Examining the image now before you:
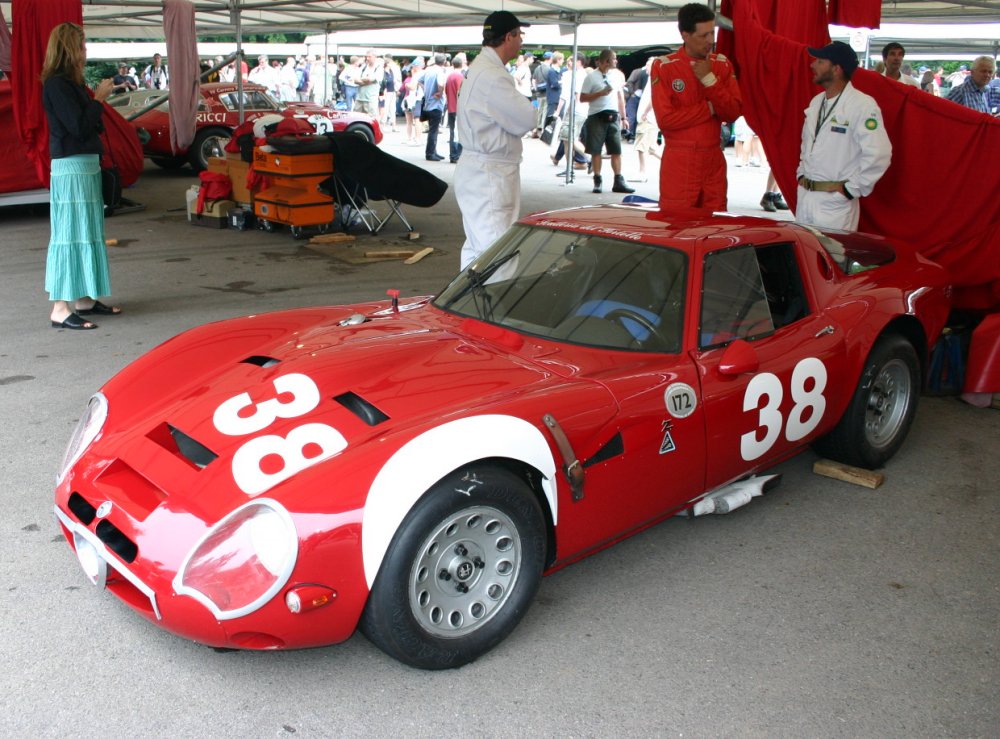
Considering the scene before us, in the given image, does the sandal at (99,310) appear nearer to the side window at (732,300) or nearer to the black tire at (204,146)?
the side window at (732,300)

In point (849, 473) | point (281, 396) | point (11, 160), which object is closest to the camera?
point (281, 396)

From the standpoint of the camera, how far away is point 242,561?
7.63 ft

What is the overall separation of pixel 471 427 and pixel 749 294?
1424mm

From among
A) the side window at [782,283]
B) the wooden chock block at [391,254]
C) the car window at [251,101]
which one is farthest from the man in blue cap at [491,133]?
the car window at [251,101]

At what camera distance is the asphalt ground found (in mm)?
2463

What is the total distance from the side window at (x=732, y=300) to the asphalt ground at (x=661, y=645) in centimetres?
78

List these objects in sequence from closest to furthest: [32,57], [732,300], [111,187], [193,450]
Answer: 1. [193,450]
2. [732,300]
3. [32,57]
4. [111,187]

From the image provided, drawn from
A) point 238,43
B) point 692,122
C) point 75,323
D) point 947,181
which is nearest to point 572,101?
point 238,43

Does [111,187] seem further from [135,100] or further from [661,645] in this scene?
[661,645]

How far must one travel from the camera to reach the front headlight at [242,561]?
2297 mm


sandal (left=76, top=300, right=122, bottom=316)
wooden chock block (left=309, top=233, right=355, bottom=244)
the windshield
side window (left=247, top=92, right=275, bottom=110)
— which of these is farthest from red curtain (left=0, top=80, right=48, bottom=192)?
the windshield

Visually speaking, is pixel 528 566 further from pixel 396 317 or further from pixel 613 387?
pixel 396 317

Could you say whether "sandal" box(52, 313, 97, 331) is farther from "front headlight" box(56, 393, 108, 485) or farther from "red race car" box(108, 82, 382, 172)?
"red race car" box(108, 82, 382, 172)

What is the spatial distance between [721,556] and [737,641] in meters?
0.56
